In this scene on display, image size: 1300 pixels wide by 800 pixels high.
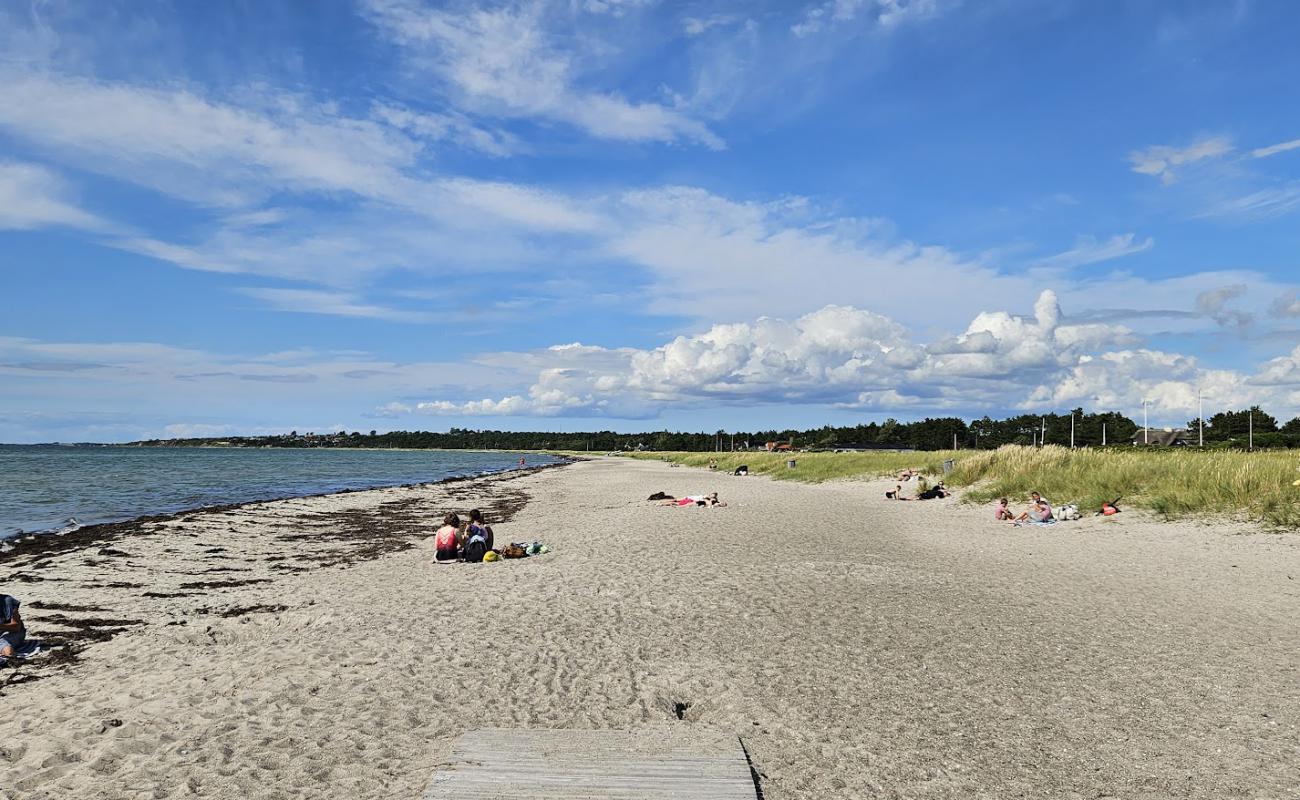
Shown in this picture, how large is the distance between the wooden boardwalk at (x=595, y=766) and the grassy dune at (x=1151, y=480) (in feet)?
54.0

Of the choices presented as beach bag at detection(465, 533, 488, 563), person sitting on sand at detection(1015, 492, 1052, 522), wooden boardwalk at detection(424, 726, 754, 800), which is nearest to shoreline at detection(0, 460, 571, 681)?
beach bag at detection(465, 533, 488, 563)

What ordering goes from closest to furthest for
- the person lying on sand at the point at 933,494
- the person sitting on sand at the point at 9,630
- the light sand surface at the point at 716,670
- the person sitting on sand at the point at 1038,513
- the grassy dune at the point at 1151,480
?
the light sand surface at the point at 716,670, the person sitting on sand at the point at 9,630, the grassy dune at the point at 1151,480, the person sitting on sand at the point at 1038,513, the person lying on sand at the point at 933,494

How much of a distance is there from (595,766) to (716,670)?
2.55 metres

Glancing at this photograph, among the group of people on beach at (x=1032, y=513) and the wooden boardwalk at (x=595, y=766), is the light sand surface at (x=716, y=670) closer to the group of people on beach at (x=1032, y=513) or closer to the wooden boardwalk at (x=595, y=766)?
the wooden boardwalk at (x=595, y=766)

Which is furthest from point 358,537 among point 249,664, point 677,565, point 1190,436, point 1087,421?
point 1087,421

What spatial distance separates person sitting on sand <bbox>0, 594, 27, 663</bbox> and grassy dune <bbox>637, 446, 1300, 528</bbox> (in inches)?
839

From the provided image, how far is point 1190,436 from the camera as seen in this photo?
98.5 metres

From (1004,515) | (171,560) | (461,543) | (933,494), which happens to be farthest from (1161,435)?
(171,560)

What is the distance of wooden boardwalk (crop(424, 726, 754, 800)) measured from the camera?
4562 millimetres

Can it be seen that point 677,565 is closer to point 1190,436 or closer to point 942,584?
point 942,584

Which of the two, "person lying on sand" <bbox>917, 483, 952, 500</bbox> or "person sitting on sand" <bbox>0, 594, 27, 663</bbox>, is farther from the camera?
"person lying on sand" <bbox>917, 483, 952, 500</bbox>

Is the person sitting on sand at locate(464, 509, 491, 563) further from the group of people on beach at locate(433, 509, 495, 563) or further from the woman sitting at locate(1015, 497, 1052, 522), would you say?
the woman sitting at locate(1015, 497, 1052, 522)

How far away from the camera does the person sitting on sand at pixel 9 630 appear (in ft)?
26.5

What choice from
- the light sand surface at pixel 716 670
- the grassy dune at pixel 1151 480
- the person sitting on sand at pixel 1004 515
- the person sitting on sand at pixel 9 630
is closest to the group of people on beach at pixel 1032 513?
the person sitting on sand at pixel 1004 515
